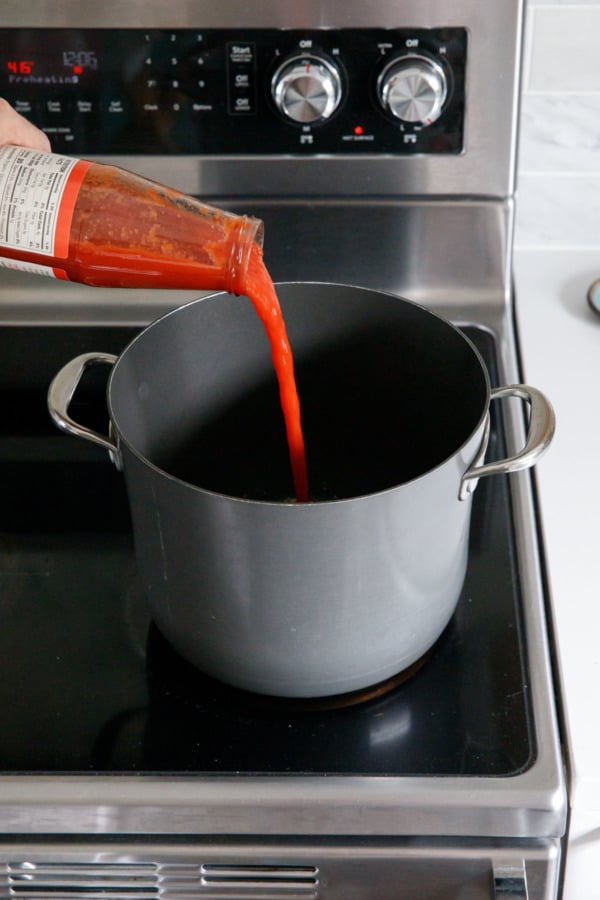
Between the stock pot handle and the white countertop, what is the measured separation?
15 cm

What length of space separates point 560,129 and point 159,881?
87 centimetres

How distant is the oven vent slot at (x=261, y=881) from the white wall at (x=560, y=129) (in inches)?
30.9

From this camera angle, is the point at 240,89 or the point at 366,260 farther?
the point at 366,260

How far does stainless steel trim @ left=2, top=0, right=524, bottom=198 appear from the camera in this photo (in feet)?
3.02

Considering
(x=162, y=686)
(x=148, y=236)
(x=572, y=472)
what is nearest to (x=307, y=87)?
(x=148, y=236)

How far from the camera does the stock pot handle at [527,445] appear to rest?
64 cm

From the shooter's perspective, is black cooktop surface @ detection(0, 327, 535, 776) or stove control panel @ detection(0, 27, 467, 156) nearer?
black cooktop surface @ detection(0, 327, 535, 776)

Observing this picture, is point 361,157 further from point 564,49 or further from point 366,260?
point 564,49

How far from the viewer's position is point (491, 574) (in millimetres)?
799

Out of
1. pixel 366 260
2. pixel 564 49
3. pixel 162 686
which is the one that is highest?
pixel 564 49

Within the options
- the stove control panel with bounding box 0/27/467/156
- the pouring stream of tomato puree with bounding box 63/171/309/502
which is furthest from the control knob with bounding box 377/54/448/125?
the pouring stream of tomato puree with bounding box 63/171/309/502

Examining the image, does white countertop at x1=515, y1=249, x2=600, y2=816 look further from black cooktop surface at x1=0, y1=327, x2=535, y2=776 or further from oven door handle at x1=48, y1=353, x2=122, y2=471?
oven door handle at x1=48, y1=353, x2=122, y2=471

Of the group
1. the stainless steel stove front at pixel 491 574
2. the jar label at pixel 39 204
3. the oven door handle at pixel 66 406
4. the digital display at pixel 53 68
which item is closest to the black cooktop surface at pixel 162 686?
the stainless steel stove front at pixel 491 574

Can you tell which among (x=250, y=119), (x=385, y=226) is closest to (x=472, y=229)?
(x=385, y=226)
